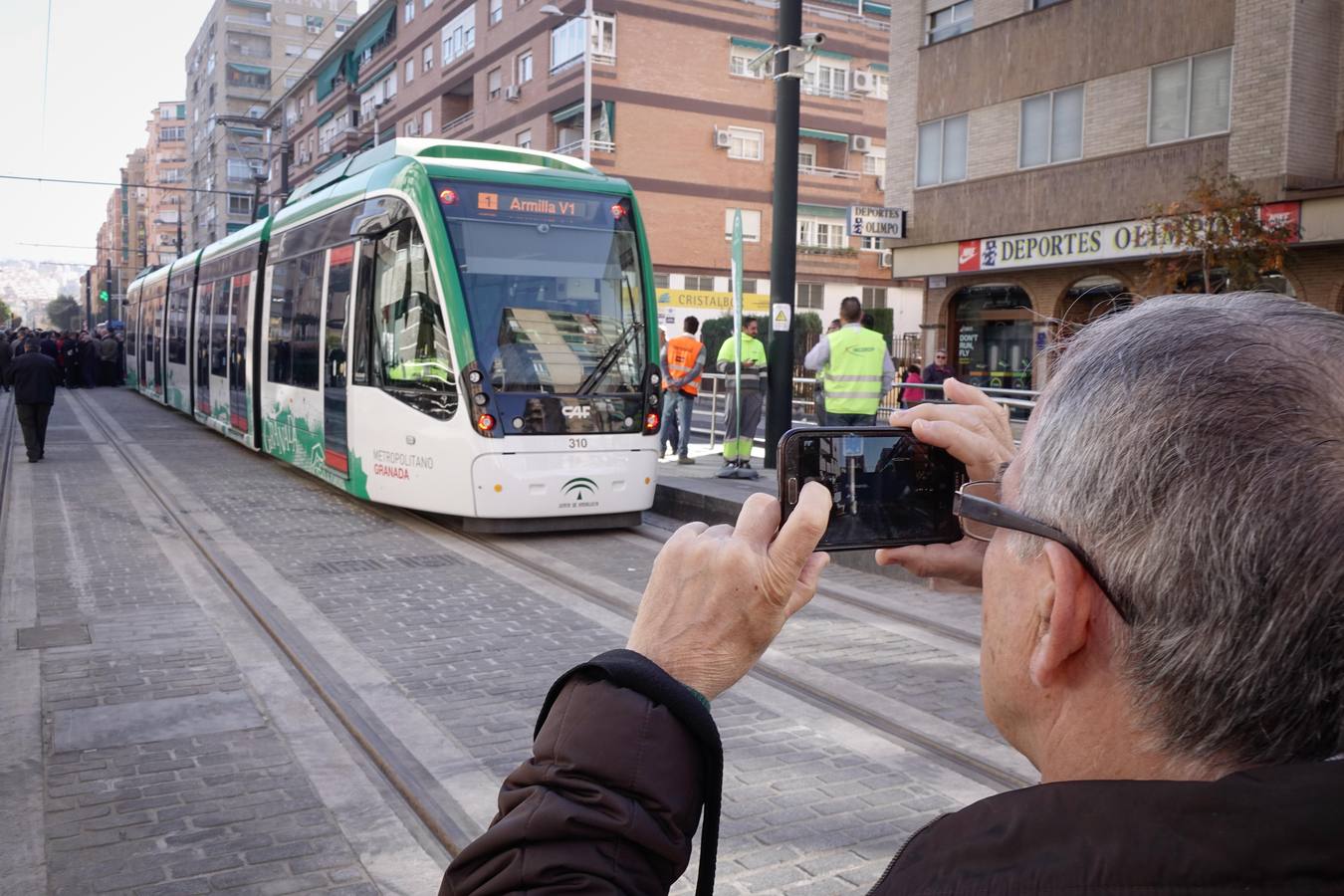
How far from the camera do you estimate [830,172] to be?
156ft

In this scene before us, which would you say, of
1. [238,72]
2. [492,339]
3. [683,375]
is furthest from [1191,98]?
[238,72]

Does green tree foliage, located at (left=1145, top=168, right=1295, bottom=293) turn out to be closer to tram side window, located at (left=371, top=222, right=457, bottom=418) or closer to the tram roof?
the tram roof

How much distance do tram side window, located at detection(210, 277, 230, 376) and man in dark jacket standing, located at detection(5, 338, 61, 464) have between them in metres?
2.48

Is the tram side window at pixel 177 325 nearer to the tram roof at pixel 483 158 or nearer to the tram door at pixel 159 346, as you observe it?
the tram door at pixel 159 346

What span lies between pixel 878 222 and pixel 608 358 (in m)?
16.6

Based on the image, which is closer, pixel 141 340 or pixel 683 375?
pixel 683 375

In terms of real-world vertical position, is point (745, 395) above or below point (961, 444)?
below

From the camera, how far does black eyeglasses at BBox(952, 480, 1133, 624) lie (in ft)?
3.85

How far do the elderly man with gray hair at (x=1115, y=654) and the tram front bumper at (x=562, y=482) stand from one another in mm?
8593

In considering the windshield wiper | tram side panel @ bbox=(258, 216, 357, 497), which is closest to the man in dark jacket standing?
tram side panel @ bbox=(258, 216, 357, 497)

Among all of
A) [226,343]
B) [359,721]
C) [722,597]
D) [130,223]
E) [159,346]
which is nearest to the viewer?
[722,597]

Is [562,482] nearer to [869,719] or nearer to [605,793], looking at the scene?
[869,719]

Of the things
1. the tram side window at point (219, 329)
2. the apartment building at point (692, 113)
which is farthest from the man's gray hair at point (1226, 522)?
the apartment building at point (692, 113)

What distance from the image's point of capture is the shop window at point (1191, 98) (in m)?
19.7
